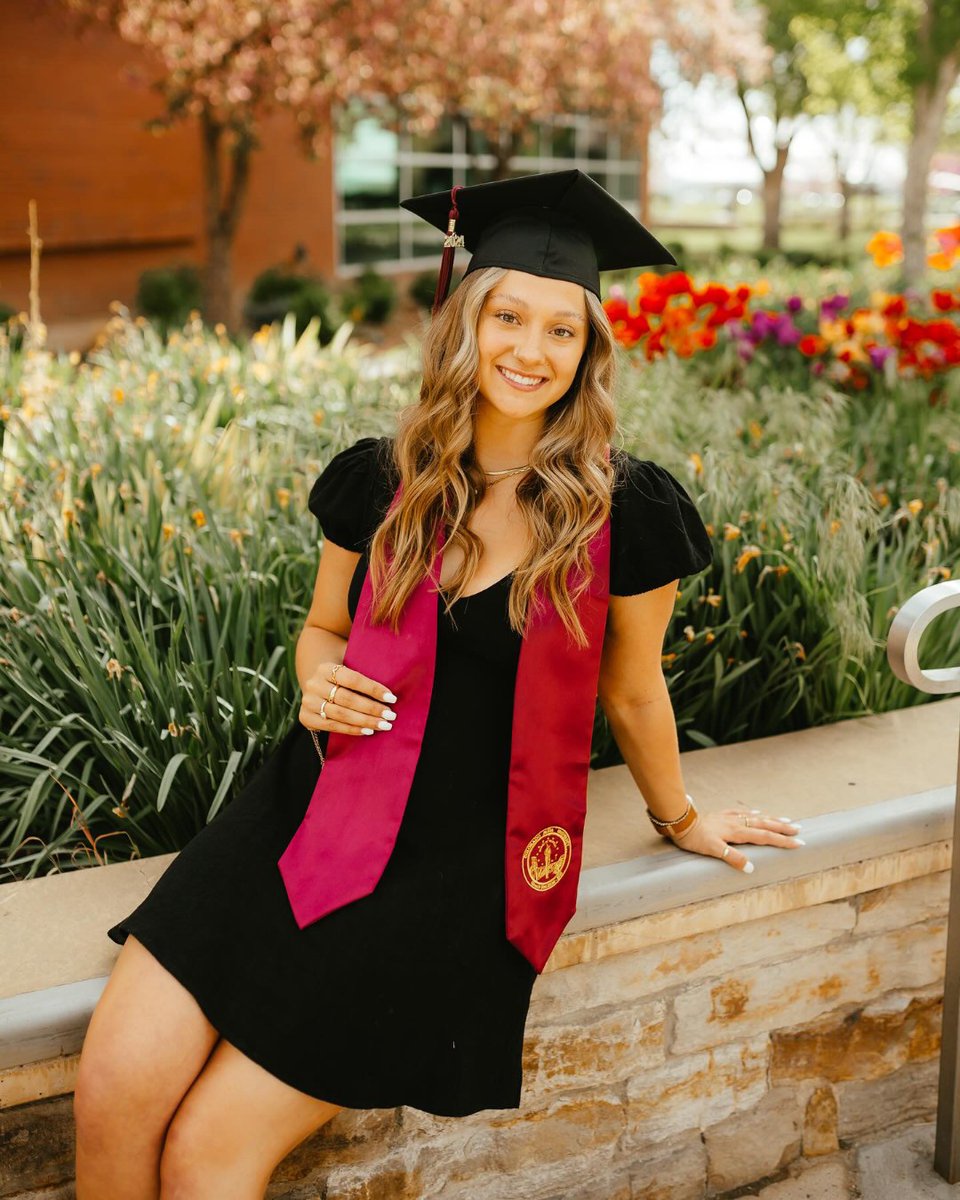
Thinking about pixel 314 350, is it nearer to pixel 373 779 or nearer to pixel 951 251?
pixel 951 251

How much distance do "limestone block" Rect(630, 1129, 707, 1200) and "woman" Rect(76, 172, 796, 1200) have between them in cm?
66

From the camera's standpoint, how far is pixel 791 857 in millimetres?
2367

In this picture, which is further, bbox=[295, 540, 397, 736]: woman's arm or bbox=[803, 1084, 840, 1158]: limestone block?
bbox=[803, 1084, 840, 1158]: limestone block

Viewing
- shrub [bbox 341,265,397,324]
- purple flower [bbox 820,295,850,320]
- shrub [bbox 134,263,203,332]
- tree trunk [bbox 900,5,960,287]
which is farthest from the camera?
shrub [bbox 341,265,397,324]

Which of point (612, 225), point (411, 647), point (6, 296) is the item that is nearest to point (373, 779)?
point (411, 647)

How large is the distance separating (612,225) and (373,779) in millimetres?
1038

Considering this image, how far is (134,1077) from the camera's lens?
1.76 meters

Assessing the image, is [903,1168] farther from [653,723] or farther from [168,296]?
[168,296]

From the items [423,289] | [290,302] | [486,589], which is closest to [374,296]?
[423,289]

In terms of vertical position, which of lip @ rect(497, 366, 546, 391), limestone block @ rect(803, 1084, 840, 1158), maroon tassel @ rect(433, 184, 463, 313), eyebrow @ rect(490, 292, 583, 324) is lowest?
limestone block @ rect(803, 1084, 840, 1158)

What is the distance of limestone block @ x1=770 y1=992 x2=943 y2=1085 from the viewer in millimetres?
2564

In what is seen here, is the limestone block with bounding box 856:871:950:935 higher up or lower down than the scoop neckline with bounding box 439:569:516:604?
lower down

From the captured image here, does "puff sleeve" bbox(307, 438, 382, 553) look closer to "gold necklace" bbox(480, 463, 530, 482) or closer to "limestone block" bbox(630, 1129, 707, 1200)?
"gold necklace" bbox(480, 463, 530, 482)

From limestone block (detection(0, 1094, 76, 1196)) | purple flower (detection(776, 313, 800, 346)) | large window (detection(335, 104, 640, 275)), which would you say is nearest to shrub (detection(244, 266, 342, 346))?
large window (detection(335, 104, 640, 275))
